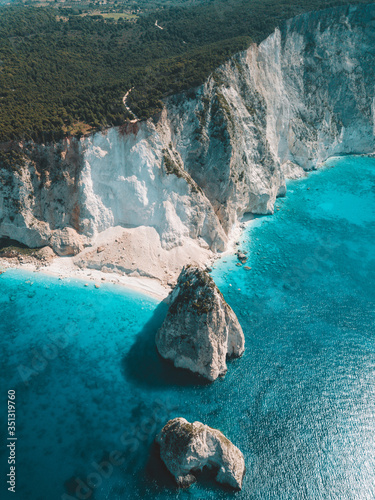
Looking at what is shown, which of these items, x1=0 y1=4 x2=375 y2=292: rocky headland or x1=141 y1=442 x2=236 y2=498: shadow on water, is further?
x1=0 y1=4 x2=375 y2=292: rocky headland

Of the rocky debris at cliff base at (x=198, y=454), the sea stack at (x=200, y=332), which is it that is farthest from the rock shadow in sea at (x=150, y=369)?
the rocky debris at cliff base at (x=198, y=454)

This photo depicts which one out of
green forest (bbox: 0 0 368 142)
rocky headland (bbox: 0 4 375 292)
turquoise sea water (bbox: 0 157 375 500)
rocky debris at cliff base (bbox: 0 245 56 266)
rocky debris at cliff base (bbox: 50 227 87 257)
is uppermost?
green forest (bbox: 0 0 368 142)

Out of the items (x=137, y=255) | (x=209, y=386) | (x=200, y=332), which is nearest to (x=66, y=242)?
(x=137, y=255)

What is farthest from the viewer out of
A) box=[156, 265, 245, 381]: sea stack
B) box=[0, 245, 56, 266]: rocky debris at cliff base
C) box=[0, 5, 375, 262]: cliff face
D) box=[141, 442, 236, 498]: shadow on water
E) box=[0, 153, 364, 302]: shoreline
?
box=[0, 245, 56, 266]: rocky debris at cliff base

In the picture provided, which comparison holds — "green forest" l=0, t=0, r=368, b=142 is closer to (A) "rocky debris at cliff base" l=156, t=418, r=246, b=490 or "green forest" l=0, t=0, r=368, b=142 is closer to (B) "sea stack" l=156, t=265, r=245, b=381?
(B) "sea stack" l=156, t=265, r=245, b=381

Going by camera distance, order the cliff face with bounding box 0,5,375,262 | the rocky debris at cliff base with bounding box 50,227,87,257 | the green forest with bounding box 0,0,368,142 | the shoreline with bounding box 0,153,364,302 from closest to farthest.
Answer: the shoreline with bounding box 0,153,364,302, the cliff face with bounding box 0,5,375,262, the rocky debris at cliff base with bounding box 50,227,87,257, the green forest with bounding box 0,0,368,142

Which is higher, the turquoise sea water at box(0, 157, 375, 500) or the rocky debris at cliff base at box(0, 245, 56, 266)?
the rocky debris at cliff base at box(0, 245, 56, 266)

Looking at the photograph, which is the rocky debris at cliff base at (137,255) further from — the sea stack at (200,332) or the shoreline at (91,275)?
the sea stack at (200,332)

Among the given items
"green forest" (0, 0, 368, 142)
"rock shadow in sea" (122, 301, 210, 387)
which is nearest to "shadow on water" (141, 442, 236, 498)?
"rock shadow in sea" (122, 301, 210, 387)
